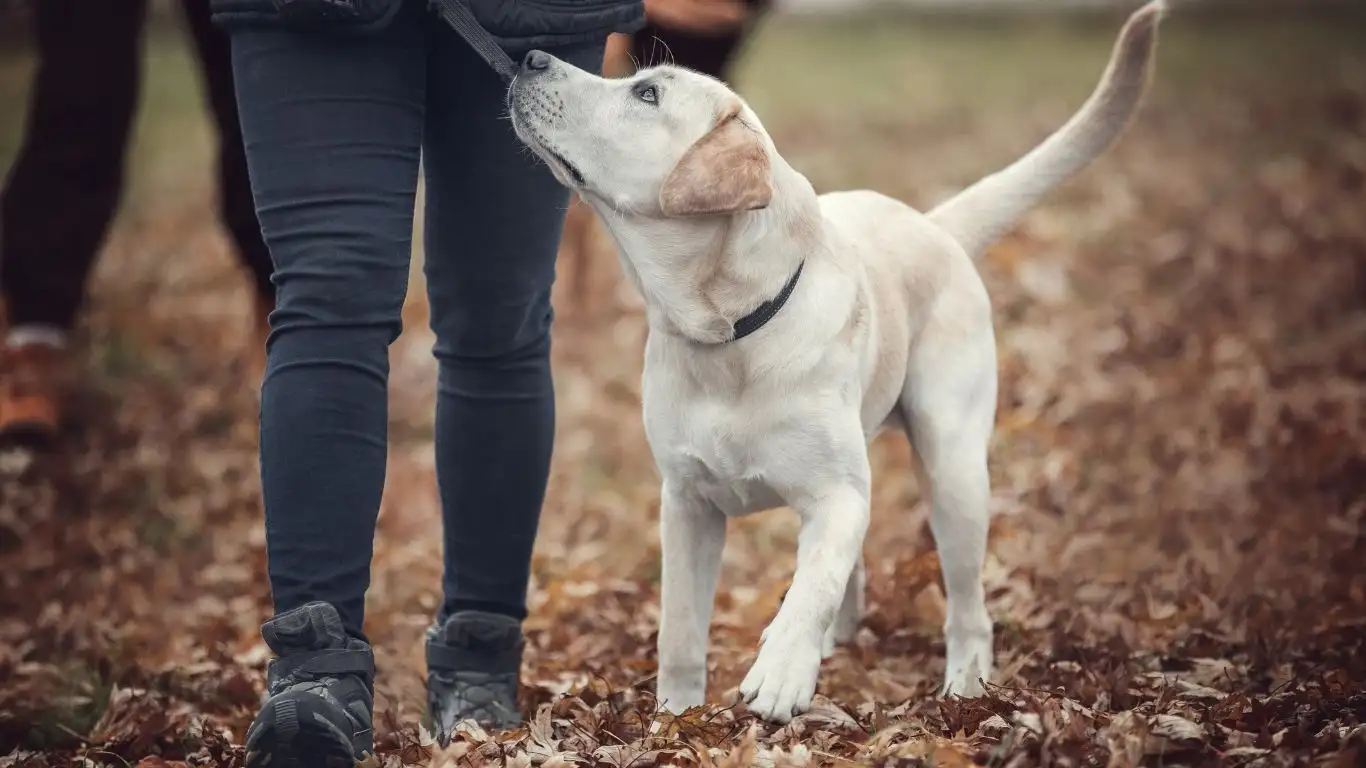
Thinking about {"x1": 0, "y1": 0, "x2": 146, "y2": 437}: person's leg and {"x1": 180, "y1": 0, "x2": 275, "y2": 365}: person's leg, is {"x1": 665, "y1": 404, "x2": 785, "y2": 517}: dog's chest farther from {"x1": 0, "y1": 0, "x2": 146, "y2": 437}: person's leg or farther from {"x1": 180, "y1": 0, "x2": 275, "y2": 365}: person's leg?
{"x1": 0, "y1": 0, "x2": 146, "y2": 437}: person's leg

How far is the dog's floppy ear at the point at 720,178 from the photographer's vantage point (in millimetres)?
2787

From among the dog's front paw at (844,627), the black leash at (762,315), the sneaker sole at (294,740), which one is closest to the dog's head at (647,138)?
the black leash at (762,315)

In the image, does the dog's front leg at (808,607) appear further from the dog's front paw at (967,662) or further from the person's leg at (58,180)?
the person's leg at (58,180)

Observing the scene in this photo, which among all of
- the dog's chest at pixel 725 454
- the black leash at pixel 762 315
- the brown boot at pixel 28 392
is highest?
the black leash at pixel 762 315

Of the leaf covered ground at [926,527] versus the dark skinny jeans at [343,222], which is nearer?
the dark skinny jeans at [343,222]

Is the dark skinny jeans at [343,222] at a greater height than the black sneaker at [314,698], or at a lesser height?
greater

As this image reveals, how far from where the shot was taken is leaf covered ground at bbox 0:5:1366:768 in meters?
2.89

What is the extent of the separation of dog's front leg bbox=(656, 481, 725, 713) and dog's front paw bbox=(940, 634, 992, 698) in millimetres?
606

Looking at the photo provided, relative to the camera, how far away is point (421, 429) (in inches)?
255

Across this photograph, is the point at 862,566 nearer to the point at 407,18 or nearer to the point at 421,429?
the point at 407,18

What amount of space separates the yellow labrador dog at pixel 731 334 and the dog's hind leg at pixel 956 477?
0.10 meters

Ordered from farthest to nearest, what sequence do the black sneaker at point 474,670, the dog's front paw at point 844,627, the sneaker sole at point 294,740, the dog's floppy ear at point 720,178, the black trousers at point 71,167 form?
the black trousers at point 71,167 < the dog's front paw at point 844,627 < the black sneaker at point 474,670 < the dog's floppy ear at point 720,178 < the sneaker sole at point 294,740

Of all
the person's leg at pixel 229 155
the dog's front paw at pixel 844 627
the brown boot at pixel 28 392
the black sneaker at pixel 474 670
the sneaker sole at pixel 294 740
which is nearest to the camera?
the sneaker sole at pixel 294 740

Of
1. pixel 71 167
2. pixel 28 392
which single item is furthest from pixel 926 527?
pixel 71 167
